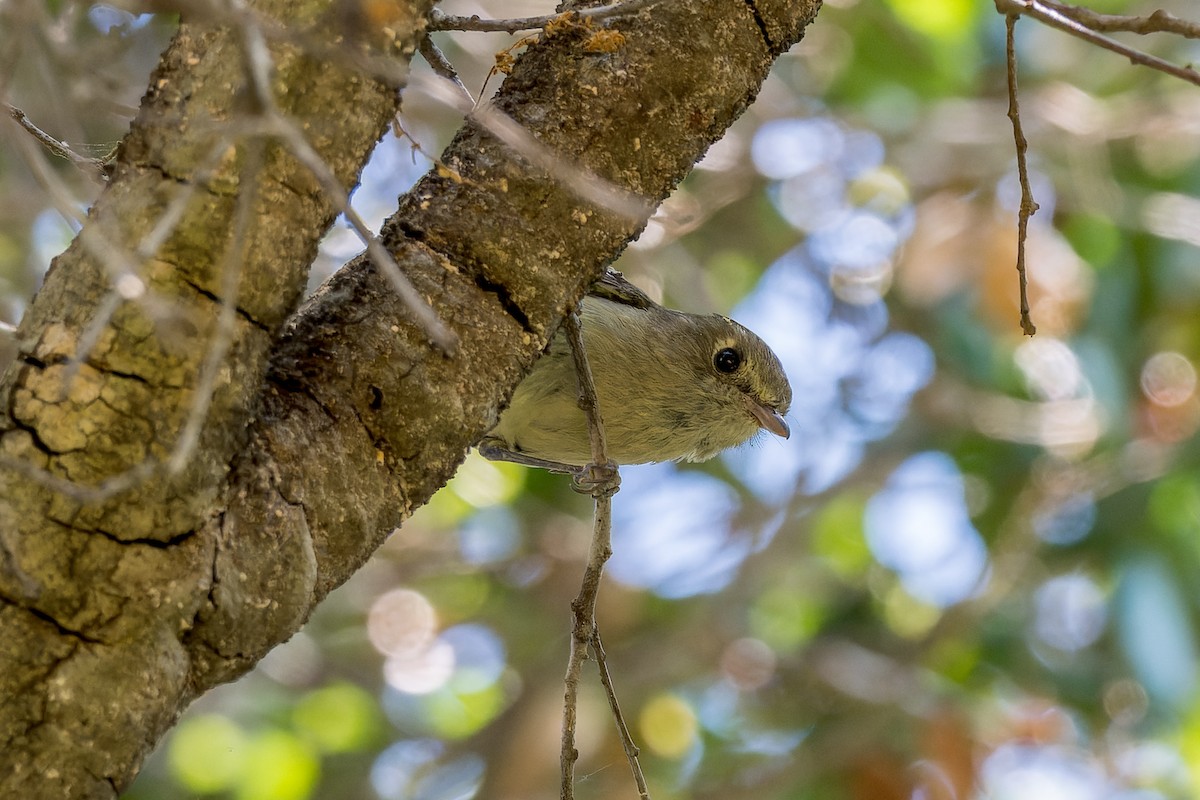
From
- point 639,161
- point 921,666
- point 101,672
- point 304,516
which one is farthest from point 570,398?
point 921,666

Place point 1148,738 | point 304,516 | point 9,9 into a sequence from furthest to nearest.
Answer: point 1148,738 < point 304,516 < point 9,9

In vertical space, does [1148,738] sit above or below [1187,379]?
below

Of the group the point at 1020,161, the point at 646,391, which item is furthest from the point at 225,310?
the point at 646,391

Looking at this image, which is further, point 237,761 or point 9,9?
point 237,761

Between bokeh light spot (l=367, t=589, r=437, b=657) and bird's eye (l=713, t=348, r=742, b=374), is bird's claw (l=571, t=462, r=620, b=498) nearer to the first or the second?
bird's eye (l=713, t=348, r=742, b=374)

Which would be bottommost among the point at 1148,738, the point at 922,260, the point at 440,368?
the point at 440,368

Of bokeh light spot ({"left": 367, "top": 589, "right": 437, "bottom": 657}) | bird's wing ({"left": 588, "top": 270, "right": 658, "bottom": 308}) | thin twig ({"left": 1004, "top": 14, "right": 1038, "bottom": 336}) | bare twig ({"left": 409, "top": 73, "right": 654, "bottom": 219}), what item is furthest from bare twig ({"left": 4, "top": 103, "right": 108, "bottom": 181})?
bokeh light spot ({"left": 367, "top": 589, "right": 437, "bottom": 657})

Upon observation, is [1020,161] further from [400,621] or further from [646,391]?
[400,621]

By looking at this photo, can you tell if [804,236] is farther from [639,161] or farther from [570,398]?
[639,161]
